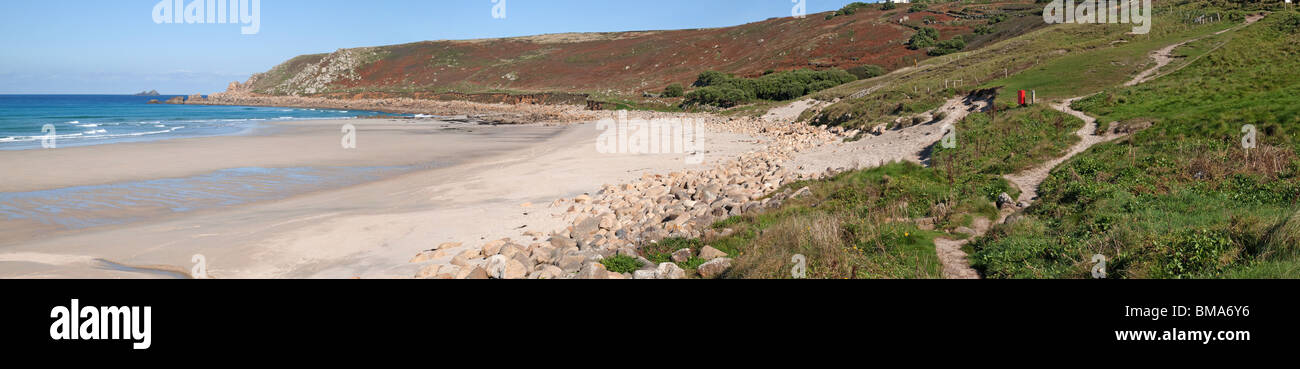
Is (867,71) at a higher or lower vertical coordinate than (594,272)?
higher

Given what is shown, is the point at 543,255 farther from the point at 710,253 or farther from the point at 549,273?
the point at 710,253

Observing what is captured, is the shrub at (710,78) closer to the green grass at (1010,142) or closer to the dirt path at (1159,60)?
the dirt path at (1159,60)

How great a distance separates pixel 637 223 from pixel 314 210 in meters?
8.47

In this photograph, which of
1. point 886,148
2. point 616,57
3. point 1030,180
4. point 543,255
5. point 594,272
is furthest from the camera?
point 616,57

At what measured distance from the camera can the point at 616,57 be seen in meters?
103

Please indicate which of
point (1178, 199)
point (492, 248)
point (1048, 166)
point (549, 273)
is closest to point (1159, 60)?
point (1048, 166)

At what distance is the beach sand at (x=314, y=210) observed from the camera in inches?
436

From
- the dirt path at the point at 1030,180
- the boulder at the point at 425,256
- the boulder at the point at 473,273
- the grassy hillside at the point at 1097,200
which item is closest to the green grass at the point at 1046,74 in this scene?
the dirt path at the point at 1030,180

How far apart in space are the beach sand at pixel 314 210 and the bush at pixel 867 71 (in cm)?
3338

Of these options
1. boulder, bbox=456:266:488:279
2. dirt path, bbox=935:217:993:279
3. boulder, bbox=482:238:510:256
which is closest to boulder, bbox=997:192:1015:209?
dirt path, bbox=935:217:993:279

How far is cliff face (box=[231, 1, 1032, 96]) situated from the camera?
7888 centimetres

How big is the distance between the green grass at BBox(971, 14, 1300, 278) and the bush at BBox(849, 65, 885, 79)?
43613 mm

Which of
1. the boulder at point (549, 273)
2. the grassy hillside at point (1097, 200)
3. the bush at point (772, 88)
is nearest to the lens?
the grassy hillside at point (1097, 200)

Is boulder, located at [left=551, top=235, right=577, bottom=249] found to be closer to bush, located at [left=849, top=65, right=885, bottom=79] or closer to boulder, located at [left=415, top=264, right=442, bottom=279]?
boulder, located at [left=415, top=264, right=442, bottom=279]
